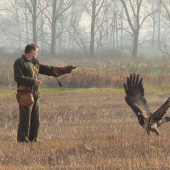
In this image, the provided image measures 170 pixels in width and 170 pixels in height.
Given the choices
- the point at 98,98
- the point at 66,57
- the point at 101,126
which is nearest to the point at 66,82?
the point at 98,98

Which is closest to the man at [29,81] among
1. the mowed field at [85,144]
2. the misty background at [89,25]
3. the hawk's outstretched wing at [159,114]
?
the mowed field at [85,144]

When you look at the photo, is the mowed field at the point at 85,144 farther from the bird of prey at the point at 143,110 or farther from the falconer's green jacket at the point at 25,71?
the falconer's green jacket at the point at 25,71

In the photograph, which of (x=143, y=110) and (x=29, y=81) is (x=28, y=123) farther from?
(x=143, y=110)

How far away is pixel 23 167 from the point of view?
4.63 metres

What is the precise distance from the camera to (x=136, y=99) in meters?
6.50

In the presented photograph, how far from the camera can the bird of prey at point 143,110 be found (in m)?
5.83

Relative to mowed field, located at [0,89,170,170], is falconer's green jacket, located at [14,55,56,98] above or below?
above

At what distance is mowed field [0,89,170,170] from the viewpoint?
476 centimetres

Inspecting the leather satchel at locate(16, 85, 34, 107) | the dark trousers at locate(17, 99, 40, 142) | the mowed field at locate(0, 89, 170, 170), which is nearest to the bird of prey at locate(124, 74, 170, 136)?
the mowed field at locate(0, 89, 170, 170)

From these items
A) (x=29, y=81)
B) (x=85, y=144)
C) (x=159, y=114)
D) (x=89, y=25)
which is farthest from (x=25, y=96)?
(x=89, y=25)

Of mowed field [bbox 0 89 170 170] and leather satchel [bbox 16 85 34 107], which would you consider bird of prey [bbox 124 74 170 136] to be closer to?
mowed field [bbox 0 89 170 170]

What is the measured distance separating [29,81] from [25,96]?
0.83 feet

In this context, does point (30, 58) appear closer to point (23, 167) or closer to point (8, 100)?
point (23, 167)

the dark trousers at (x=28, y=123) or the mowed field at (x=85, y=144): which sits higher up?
the dark trousers at (x=28, y=123)
